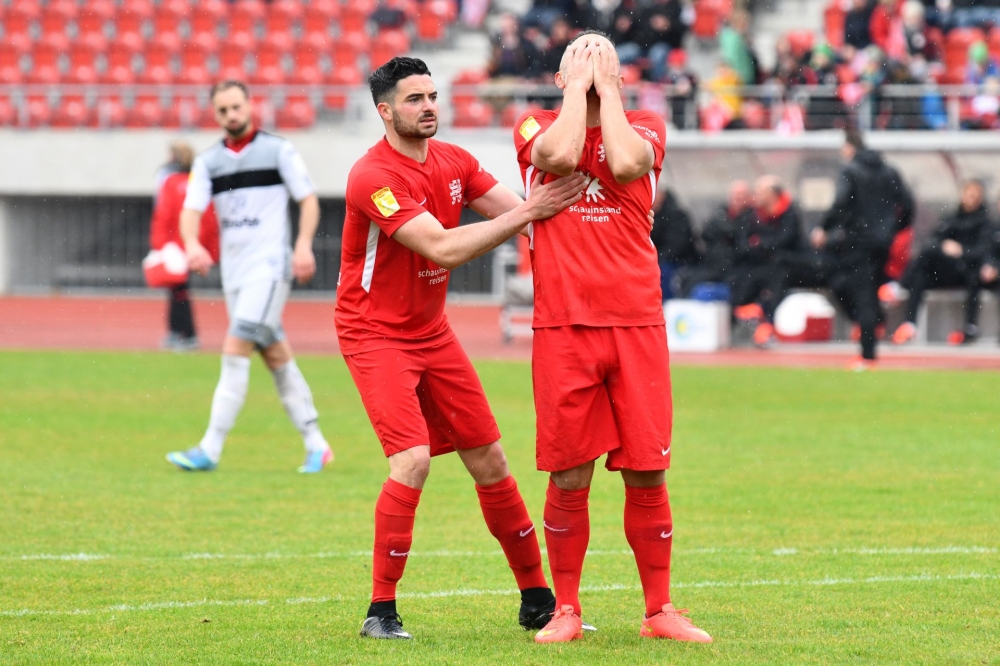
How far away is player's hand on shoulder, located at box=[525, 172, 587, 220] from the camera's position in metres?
5.35

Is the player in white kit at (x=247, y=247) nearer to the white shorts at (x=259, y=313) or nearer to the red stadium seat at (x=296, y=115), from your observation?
the white shorts at (x=259, y=313)

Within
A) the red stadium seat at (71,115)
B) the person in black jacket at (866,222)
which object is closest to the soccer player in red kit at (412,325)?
the person in black jacket at (866,222)

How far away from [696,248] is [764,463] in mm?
10163

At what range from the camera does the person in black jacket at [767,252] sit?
19.2m

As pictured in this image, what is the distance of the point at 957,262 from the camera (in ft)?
61.9

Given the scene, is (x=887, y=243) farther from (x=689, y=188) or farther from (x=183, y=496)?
(x=183, y=496)

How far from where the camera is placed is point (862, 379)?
50.4ft

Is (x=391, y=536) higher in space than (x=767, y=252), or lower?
lower

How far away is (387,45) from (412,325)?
23.6m

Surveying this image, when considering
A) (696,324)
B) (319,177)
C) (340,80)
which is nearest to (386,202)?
(696,324)

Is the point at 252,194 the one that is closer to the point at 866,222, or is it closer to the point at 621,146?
the point at 621,146

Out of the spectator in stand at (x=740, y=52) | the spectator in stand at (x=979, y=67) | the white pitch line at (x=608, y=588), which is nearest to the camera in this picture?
the white pitch line at (x=608, y=588)

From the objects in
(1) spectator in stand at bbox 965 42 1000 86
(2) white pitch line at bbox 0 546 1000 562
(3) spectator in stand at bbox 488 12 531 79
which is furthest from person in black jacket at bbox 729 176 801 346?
(2) white pitch line at bbox 0 546 1000 562

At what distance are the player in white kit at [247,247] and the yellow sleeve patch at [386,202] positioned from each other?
406 cm
